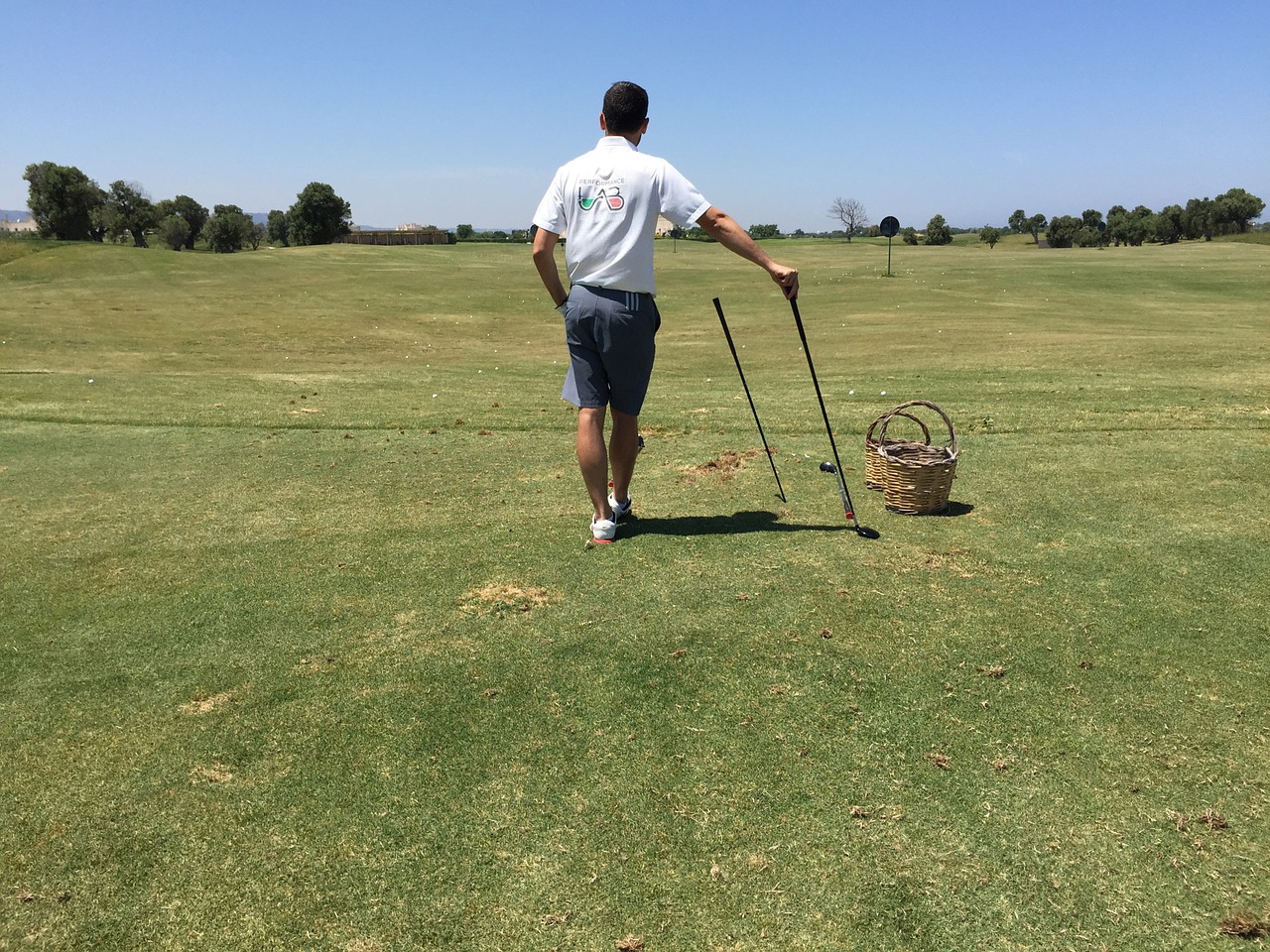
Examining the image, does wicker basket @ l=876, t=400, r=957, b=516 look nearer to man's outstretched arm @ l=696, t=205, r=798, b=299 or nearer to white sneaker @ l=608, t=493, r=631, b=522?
man's outstretched arm @ l=696, t=205, r=798, b=299

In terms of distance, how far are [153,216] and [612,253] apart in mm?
94516

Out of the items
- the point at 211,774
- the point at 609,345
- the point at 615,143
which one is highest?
the point at 615,143

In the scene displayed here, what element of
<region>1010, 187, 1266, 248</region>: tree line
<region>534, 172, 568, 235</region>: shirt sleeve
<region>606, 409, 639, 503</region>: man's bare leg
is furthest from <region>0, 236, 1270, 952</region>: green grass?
<region>1010, 187, 1266, 248</region>: tree line

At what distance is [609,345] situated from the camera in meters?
5.46

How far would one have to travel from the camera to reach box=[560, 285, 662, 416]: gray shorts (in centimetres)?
541

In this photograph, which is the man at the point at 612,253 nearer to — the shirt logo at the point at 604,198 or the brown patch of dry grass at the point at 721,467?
the shirt logo at the point at 604,198

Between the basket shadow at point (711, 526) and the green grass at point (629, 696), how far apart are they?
0.11 ft

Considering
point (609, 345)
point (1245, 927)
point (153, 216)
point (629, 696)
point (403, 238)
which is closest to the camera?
point (1245, 927)

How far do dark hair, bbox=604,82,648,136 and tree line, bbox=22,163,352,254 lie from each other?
80.8 meters

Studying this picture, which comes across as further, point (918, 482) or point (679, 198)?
point (918, 482)

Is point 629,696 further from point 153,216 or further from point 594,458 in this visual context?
point 153,216

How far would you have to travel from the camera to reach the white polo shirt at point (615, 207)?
17.1ft

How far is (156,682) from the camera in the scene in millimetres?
Result: 3893

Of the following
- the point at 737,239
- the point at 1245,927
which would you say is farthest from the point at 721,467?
the point at 1245,927
